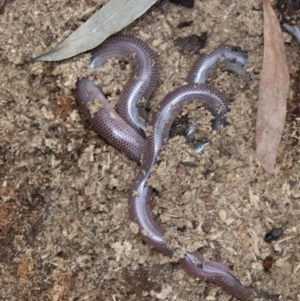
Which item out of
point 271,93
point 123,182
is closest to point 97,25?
point 123,182

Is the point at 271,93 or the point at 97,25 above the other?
the point at 97,25

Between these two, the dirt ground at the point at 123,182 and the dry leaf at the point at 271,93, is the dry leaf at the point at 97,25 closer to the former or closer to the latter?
the dirt ground at the point at 123,182

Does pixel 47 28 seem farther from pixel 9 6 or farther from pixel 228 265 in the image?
pixel 228 265

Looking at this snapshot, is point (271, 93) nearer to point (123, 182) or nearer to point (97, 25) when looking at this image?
point (123, 182)

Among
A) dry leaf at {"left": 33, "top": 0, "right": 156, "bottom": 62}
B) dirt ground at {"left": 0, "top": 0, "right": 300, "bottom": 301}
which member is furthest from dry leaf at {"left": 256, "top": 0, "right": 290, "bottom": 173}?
dry leaf at {"left": 33, "top": 0, "right": 156, "bottom": 62}

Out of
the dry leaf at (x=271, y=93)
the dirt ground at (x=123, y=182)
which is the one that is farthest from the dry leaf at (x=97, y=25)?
the dry leaf at (x=271, y=93)

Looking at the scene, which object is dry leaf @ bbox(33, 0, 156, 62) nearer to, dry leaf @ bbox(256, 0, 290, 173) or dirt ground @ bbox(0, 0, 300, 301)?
dirt ground @ bbox(0, 0, 300, 301)

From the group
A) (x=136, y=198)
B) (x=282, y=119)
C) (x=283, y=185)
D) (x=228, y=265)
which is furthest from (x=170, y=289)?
(x=282, y=119)
